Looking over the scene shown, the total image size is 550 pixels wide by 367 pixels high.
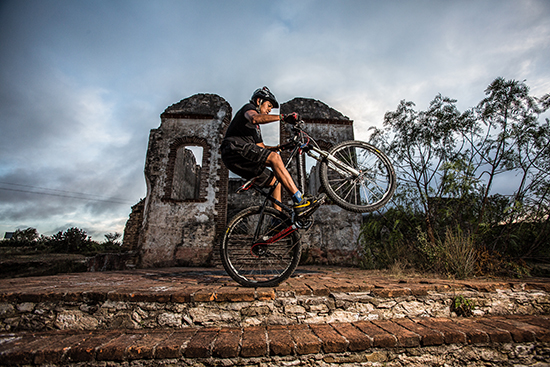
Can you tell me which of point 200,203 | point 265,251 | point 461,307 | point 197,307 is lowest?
point 461,307

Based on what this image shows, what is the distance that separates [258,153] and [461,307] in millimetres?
2573

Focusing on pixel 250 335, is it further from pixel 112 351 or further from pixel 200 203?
pixel 200 203

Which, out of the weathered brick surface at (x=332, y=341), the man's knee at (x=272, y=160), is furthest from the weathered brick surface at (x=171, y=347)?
the man's knee at (x=272, y=160)

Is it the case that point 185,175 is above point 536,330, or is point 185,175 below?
above

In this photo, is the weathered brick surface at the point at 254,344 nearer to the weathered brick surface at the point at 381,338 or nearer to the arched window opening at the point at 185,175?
the weathered brick surface at the point at 381,338

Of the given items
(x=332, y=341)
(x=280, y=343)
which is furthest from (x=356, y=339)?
(x=280, y=343)

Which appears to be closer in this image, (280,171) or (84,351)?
(84,351)

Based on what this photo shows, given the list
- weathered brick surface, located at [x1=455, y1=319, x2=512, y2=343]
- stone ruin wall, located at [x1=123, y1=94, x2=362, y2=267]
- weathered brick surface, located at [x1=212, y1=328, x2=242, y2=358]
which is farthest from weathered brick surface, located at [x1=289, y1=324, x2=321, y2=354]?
stone ruin wall, located at [x1=123, y1=94, x2=362, y2=267]

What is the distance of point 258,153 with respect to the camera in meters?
2.63

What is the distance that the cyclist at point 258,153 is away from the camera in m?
2.52

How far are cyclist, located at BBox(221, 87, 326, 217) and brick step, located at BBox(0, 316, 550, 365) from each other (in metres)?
1.08

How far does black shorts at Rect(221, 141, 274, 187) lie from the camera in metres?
2.64

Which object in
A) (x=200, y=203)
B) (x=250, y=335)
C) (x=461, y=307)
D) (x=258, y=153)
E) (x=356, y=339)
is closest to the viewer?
(x=356, y=339)

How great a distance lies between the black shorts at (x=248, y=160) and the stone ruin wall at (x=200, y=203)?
5.03 metres
